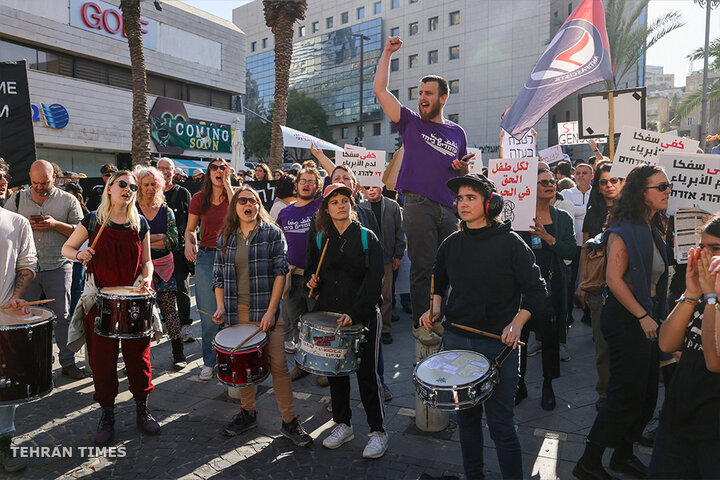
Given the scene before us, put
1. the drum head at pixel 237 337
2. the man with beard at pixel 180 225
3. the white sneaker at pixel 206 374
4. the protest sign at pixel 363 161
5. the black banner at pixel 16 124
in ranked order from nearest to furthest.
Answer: the drum head at pixel 237 337 → the white sneaker at pixel 206 374 → the black banner at pixel 16 124 → the man with beard at pixel 180 225 → the protest sign at pixel 363 161

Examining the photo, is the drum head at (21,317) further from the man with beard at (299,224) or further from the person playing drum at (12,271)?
the man with beard at (299,224)

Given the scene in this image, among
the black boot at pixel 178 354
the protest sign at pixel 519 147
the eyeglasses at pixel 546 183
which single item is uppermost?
the protest sign at pixel 519 147

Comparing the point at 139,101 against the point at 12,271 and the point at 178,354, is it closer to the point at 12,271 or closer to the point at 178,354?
the point at 178,354

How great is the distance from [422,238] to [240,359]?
1.86 meters

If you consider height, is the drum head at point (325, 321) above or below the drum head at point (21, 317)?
below

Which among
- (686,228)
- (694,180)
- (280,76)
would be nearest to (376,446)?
(686,228)

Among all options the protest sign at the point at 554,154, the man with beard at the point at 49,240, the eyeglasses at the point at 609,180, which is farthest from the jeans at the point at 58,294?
the protest sign at the point at 554,154

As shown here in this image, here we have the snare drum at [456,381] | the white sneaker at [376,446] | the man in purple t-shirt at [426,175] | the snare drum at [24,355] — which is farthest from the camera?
the man in purple t-shirt at [426,175]

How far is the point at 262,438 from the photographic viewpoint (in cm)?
418

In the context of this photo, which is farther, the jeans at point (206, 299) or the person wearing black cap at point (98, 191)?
the person wearing black cap at point (98, 191)

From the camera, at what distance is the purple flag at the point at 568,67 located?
6.55 meters

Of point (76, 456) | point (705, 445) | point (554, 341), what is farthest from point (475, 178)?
point (76, 456)

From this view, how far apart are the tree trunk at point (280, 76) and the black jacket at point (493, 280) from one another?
42.1ft

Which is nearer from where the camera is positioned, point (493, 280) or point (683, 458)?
point (683, 458)
